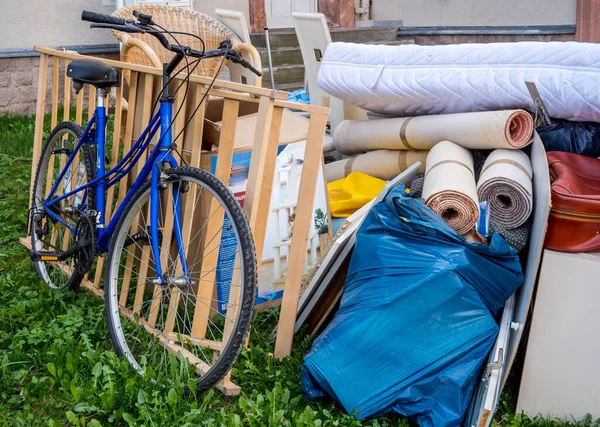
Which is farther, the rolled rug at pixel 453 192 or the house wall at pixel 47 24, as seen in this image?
the house wall at pixel 47 24

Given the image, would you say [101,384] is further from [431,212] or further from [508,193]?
[508,193]

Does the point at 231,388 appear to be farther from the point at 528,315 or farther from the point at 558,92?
the point at 558,92

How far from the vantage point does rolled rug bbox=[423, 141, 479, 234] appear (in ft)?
10.1

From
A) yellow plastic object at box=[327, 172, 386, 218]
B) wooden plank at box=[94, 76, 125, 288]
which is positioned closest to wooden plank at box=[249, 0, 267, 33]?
yellow plastic object at box=[327, 172, 386, 218]

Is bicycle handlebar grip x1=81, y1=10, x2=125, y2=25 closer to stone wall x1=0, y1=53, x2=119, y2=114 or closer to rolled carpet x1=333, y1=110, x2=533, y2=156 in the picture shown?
rolled carpet x1=333, y1=110, x2=533, y2=156

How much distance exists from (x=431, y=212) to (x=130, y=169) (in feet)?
4.46

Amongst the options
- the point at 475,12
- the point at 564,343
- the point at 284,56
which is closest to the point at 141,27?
the point at 564,343

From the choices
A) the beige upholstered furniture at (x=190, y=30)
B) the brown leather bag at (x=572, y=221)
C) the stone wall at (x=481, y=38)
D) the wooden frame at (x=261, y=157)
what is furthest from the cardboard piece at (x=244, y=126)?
the stone wall at (x=481, y=38)

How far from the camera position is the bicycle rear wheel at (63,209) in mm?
3641

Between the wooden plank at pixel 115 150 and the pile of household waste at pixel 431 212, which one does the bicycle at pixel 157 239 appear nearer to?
the wooden plank at pixel 115 150

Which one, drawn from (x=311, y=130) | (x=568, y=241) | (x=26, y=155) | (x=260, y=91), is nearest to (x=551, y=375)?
(x=568, y=241)

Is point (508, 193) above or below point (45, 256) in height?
above

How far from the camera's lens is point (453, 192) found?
310 centimetres

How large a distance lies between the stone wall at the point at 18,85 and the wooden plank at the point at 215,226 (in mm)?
5271
